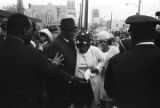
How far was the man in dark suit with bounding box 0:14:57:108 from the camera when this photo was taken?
149 inches

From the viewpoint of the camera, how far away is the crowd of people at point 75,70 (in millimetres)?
3227

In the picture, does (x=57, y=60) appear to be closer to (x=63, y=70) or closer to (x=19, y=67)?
(x=63, y=70)

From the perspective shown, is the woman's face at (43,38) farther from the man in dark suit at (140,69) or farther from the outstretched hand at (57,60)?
the man in dark suit at (140,69)

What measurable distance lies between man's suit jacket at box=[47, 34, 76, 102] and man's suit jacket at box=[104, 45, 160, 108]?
1712mm

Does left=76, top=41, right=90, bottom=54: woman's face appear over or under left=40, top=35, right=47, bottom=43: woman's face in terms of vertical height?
over

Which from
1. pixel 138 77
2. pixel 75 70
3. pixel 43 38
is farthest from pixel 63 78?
pixel 43 38

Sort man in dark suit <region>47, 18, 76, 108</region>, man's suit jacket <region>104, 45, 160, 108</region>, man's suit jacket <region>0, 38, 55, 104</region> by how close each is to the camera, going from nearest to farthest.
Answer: man's suit jacket <region>104, 45, 160, 108</region>, man's suit jacket <region>0, 38, 55, 104</region>, man in dark suit <region>47, 18, 76, 108</region>

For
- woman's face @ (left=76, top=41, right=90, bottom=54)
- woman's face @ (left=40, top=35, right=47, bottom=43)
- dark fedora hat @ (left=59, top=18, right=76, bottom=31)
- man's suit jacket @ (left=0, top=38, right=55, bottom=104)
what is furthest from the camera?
woman's face @ (left=40, top=35, right=47, bottom=43)

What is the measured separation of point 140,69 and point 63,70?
1971 mm

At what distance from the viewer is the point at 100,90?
219 inches

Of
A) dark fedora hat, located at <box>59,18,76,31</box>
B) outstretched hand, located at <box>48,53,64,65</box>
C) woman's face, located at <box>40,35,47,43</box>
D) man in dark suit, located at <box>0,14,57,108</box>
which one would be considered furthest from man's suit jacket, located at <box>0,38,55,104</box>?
woman's face, located at <box>40,35,47,43</box>

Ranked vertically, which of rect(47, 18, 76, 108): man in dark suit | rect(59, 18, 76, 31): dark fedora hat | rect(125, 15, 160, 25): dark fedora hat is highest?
rect(125, 15, 160, 25): dark fedora hat

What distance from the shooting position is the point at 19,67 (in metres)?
3.79

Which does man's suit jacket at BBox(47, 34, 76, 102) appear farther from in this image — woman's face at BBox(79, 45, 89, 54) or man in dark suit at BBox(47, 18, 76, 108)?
woman's face at BBox(79, 45, 89, 54)
